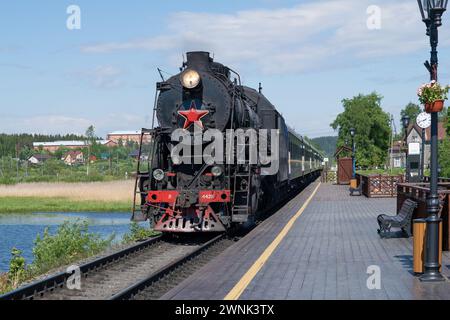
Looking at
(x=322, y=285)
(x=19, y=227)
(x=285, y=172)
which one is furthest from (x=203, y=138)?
(x=19, y=227)

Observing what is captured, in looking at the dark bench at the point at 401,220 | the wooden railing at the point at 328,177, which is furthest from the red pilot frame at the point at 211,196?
the wooden railing at the point at 328,177

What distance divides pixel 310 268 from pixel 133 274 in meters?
3.23

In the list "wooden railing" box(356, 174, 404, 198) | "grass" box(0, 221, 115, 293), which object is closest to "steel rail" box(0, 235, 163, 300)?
"grass" box(0, 221, 115, 293)

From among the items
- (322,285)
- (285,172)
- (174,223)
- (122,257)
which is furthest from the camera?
(285,172)

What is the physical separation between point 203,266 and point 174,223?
3.20 m

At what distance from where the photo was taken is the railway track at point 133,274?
31.6 feet

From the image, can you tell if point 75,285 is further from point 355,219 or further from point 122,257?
point 355,219

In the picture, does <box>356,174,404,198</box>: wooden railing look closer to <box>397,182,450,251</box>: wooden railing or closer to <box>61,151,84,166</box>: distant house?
<box>397,182,450,251</box>: wooden railing

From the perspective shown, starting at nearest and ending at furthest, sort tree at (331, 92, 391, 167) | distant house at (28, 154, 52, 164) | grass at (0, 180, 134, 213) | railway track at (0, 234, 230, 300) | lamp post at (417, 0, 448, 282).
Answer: railway track at (0, 234, 230, 300) < lamp post at (417, 0, 448, 282) < grass at (0, 180, 134, 213) < tree at (331, 92, 391, 167) < distant house at (28, 154, 52, 164)

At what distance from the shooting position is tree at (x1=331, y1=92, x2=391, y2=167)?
9438 cm

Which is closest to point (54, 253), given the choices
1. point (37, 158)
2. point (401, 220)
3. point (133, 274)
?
point (133, 274)

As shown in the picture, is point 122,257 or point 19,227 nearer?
point 122,257

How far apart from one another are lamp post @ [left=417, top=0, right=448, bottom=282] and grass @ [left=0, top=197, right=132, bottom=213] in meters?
35.7

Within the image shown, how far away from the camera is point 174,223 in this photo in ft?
50.8
